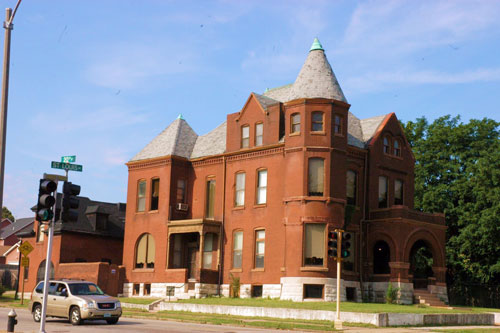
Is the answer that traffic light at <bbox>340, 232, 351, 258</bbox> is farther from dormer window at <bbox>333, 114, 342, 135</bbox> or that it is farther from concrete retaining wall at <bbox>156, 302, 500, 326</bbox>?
dormer window at <bbox>333, 114, 342, 135</bbox>

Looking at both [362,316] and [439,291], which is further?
[439,291]

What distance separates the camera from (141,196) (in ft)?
160

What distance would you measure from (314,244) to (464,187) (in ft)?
62.9

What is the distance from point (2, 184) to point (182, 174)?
103 feet

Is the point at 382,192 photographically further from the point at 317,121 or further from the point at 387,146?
the point at 317,121

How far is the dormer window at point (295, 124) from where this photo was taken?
1578 inches

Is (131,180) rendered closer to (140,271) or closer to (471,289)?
(140,271)

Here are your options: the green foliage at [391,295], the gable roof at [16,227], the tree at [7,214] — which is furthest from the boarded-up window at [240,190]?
the tree at [7,214]

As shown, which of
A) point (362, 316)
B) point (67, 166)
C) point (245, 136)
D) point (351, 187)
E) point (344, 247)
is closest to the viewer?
point (67, 166)

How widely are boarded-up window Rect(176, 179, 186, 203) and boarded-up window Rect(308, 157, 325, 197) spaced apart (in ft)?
38.3

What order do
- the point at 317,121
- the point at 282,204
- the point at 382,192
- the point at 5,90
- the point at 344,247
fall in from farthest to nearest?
the point at 382,192, the point at 282,204, the point at 317,121, the point at 344,247, the point at 5,90

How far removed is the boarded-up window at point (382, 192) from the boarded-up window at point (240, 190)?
8.91 meters

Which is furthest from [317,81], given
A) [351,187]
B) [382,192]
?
[382,192]

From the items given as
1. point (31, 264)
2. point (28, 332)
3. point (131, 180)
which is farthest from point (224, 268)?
point (28, 332)
